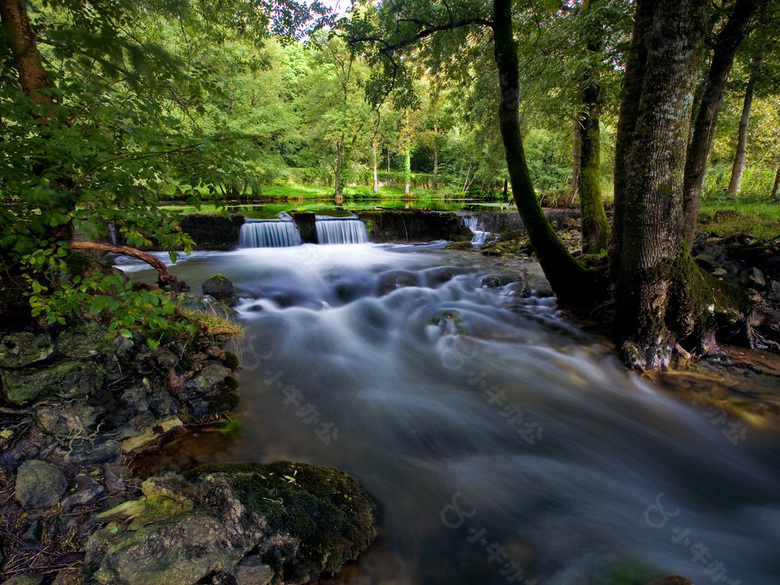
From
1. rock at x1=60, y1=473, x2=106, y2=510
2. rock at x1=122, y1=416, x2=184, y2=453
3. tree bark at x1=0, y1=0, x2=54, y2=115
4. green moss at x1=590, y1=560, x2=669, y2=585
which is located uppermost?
tree bark at x1=0, y1=0, x2=54, y2=115

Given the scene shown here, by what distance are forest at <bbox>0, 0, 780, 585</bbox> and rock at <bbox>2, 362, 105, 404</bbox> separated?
0.05 ft

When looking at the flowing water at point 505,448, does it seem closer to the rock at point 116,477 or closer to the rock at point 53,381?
the rock at point 116,477

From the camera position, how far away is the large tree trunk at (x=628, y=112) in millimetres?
4852

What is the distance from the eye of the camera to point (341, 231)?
16016mm

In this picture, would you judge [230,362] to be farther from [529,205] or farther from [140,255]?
[529,205]

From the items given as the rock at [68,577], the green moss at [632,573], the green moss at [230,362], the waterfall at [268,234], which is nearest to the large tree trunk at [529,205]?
the green moss at [632,573]

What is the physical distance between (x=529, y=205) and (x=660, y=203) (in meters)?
2.11

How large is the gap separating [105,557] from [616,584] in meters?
3.00

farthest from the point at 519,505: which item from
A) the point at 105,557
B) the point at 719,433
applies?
the point at 105,557

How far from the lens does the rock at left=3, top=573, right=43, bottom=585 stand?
1715 mm

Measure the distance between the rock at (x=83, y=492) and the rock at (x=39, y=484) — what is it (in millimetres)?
49

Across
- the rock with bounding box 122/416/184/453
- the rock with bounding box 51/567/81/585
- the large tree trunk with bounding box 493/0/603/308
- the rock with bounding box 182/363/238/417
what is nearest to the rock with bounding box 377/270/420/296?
the large tree trunk with bounding box 493/0/603/308

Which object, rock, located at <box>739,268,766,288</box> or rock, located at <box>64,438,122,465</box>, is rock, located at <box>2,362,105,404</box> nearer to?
rock, located at <box>64,438,122,465</box>

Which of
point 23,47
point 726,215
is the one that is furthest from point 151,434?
point 726,215
